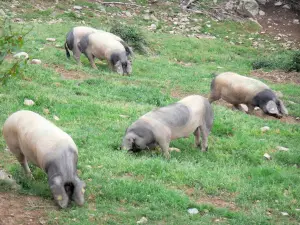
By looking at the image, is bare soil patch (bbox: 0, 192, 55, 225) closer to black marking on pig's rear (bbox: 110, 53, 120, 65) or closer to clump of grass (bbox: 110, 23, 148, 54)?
black marking on pig's rear (bbox: 110, 53, 120, 65)

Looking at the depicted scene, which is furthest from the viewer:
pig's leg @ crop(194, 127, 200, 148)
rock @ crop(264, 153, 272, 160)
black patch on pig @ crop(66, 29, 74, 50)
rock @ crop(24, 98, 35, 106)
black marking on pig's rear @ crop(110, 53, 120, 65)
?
black patch on pig @ crop(66, 29, 74, 50)

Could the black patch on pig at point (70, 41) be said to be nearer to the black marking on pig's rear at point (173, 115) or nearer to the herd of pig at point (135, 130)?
the herd of pig at point (135, 130)

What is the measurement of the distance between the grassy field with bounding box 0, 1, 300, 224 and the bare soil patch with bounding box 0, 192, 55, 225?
148 millimetres

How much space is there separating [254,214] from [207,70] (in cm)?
1082

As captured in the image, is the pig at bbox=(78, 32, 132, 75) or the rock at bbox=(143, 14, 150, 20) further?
the rock at bbox=(143, 14, 150, 20)

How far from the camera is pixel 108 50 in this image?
15.9 metres

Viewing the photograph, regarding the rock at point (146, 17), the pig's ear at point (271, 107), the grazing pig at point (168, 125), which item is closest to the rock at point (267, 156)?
the grazing pig at point (168, 125)

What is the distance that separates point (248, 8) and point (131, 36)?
28.8 ft

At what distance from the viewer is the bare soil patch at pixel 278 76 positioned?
1748 cm

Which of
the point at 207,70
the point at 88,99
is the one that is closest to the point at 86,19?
the point at 207,70

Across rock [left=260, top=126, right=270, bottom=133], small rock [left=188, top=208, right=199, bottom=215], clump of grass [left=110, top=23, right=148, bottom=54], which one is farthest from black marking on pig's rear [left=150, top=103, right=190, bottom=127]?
clump of grass [left=110, top=23, right=148, bottom=54]

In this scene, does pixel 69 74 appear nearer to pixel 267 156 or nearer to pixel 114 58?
pixel 114 58

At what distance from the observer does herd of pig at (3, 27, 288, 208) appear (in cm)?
714

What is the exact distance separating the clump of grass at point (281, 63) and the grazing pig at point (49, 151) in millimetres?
12258
